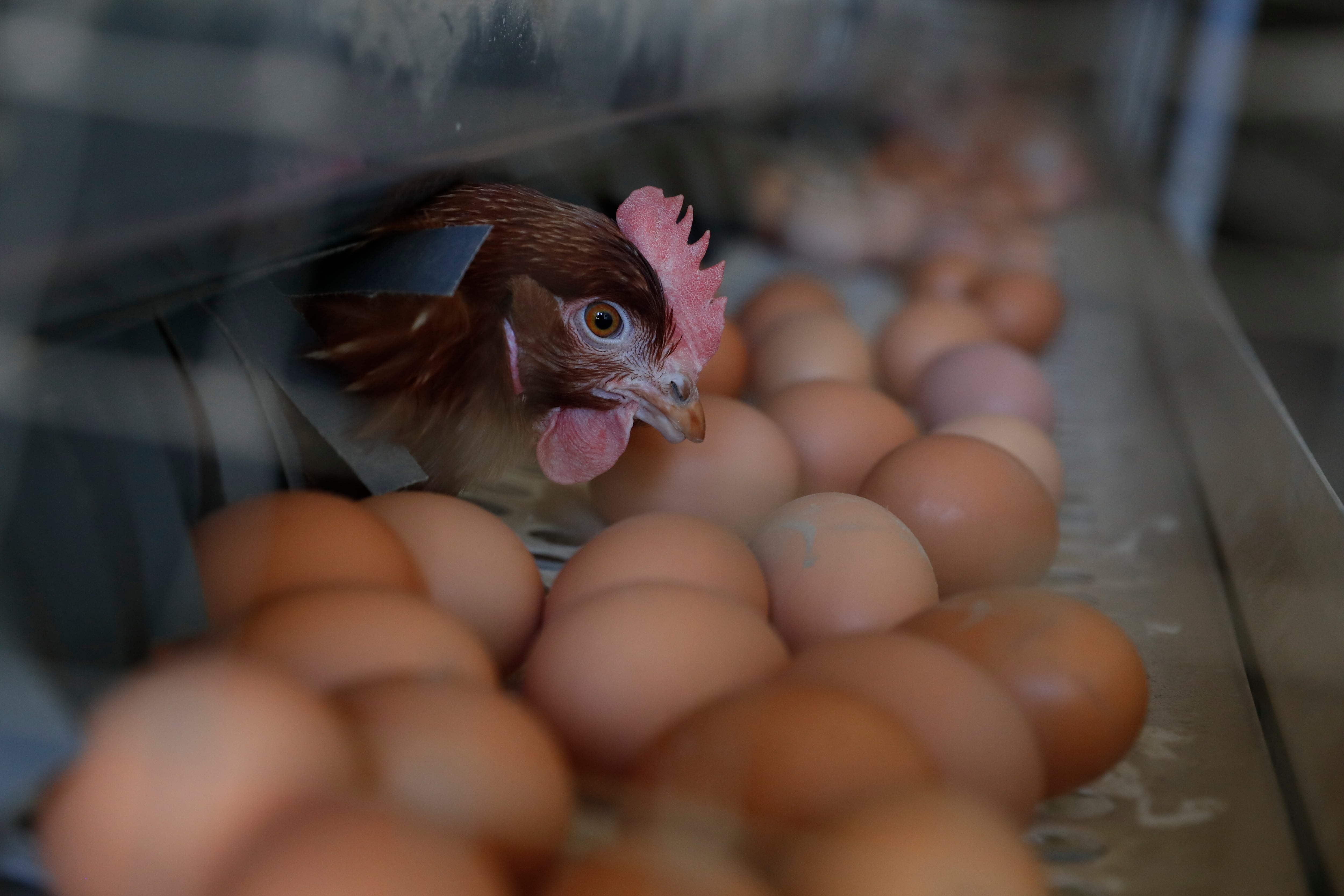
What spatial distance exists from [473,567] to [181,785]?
0.26 m

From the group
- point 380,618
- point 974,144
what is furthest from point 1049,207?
point 380,618

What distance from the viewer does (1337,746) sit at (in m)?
0.56

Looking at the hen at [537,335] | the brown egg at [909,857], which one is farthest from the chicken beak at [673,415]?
the brown egg at [909,857]

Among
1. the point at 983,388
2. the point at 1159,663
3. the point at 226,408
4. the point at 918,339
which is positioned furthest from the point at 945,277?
the point at 226,408

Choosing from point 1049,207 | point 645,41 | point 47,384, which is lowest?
point 1049,207

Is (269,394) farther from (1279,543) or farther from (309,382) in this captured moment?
(1279,543)

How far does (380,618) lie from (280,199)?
0.74ft

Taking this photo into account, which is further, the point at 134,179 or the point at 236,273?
the point at 236,273

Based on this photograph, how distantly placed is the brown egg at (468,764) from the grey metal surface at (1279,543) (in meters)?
0.38

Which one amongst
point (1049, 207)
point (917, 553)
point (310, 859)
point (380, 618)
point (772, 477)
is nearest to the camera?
point (310, 859)

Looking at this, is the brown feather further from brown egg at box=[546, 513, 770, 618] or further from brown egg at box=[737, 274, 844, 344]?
brown egg at box=[737, 274, 844, 344]

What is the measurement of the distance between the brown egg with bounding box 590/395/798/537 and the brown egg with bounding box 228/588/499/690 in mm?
267

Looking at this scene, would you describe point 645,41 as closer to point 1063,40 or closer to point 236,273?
point 236,273

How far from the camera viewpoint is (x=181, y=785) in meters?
0.38
